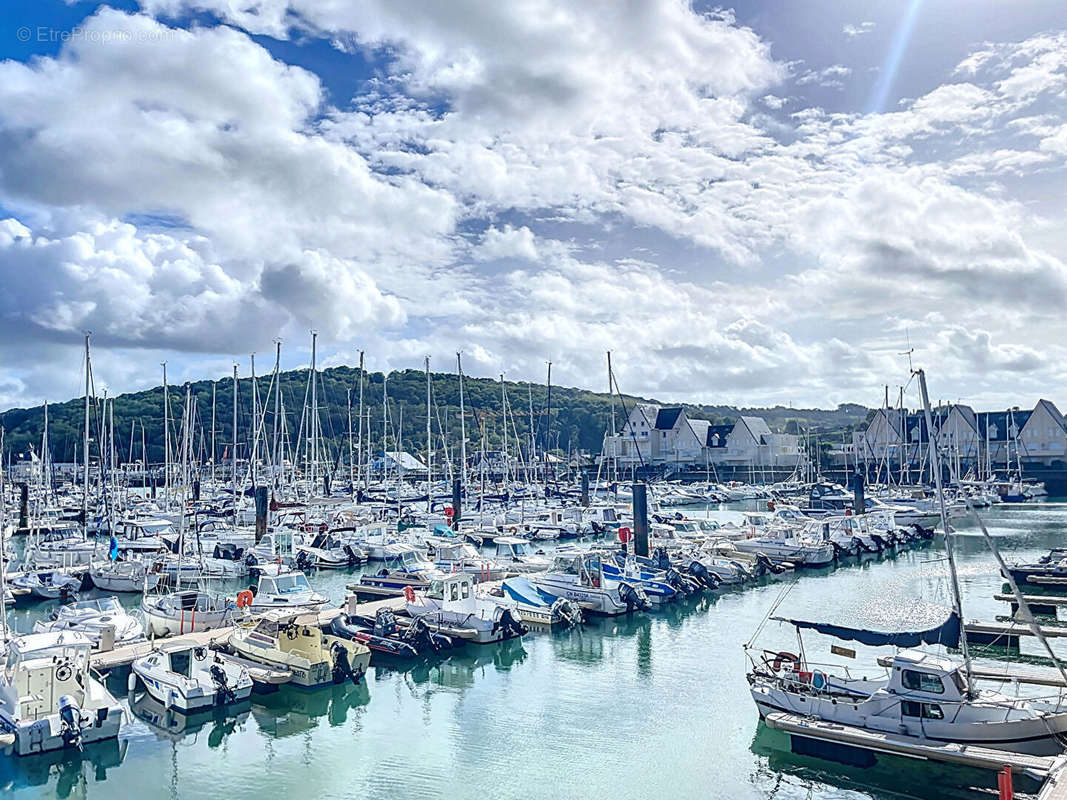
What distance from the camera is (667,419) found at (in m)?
137

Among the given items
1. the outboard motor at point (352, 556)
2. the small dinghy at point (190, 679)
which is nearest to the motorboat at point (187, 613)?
the small dinghy at point (190, 679)

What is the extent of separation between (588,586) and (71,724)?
2089 centimetres

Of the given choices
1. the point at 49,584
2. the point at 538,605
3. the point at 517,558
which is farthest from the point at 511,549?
the point at 49,584

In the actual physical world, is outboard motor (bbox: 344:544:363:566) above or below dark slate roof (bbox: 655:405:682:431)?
below

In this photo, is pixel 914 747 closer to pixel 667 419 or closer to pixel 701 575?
pixel 701 575

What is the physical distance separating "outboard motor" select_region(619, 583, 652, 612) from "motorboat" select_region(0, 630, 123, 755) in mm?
20356

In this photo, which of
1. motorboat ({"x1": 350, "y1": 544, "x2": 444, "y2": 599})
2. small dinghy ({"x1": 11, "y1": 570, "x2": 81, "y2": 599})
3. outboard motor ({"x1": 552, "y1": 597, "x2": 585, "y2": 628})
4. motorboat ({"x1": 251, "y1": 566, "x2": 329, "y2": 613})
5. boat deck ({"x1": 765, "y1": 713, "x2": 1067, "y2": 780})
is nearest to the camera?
boat deck ({"x1": 765, "y1": 713, "x2": 1067, "y2": 780})

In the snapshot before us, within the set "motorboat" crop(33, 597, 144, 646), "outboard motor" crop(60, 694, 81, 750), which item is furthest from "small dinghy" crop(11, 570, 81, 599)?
"outboard motor" crop(60, 694, 81, 750)

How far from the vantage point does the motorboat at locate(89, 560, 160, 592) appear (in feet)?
133

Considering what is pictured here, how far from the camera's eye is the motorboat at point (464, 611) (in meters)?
30.0

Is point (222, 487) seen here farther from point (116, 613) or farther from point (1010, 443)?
point (1010, 443)

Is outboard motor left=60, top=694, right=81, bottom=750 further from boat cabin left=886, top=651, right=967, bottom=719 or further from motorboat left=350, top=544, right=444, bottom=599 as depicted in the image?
boat cabin left=886, top=651, right=967, bottom=719

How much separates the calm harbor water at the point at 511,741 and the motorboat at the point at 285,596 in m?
6.83

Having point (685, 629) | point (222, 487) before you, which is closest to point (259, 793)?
point (685, 629)
